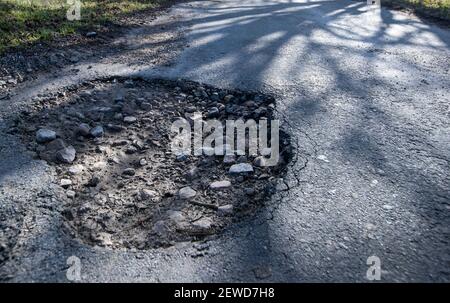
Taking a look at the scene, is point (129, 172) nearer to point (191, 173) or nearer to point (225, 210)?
point (191, 173)

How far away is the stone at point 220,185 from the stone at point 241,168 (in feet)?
0.39

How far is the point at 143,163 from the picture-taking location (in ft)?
9.34

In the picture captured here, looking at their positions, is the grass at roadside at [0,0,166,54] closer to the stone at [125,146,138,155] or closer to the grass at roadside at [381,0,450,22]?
the stone at [125,146,138,155]

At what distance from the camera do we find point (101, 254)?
1998 mm

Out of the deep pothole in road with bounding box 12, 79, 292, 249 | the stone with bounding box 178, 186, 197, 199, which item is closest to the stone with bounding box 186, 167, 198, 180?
the deep pothole in road with bounding box 12, 79, 292, 249

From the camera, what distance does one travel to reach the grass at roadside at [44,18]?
4.62 meters

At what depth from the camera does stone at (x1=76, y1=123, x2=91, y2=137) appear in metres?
3.08

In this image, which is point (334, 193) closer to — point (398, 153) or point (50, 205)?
point (398, 153)

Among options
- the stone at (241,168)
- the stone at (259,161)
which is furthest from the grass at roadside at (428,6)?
the stone at (241,168)

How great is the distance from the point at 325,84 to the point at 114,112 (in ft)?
7.24

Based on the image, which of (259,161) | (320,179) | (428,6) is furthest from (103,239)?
(428,6)

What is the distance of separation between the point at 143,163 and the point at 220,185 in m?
0.67

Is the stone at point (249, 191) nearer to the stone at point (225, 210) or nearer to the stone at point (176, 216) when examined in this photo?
the stone at point (225, 210)
